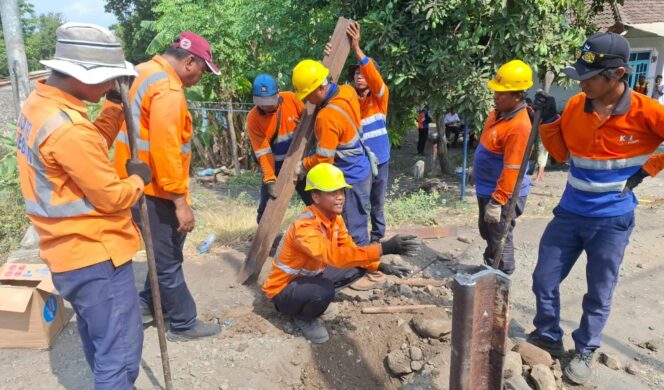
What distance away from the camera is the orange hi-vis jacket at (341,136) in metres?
3.77

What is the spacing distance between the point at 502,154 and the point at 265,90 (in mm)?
2164

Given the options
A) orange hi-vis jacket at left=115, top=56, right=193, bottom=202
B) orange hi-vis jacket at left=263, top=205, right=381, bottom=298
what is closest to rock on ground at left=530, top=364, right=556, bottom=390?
orange hi-vis jacket at left=263, top=205, right=381, bottom=298

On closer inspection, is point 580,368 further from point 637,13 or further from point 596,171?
point 637,13

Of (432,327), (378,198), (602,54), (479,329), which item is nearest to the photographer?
(479,329)

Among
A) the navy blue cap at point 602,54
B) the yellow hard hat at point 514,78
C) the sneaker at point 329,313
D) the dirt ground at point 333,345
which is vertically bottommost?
the dirt ground at point 333,345

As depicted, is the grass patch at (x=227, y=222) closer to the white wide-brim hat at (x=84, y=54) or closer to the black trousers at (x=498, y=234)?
the black trousers at (x=498, y=234)

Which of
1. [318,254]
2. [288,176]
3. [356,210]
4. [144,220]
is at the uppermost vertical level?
[144,220]

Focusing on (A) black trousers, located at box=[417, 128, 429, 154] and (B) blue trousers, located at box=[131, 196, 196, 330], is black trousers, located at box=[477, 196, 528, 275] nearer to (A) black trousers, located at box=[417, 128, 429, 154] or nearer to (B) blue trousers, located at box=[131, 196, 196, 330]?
(B) blue trousers, located at box=[131, 196, 196, 330]

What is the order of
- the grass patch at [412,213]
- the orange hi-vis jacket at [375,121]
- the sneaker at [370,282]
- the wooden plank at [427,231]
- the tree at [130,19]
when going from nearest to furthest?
1. the sneaker at [370,282]
2. the orange hi-vis jacket at [375,121]
3. the wooden plank at [427,231]
4. the grass patch at [412,213]
5. the tree at [130,19]

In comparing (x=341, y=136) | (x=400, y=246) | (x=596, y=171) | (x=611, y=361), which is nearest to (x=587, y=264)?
(x=596, y=171)

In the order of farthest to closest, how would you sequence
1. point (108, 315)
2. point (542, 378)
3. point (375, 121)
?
point (375, 121) < point (542, 378) < point (108, 315)

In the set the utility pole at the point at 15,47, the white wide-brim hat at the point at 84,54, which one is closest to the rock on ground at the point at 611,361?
the white wide-brim hat at the point at 84,54

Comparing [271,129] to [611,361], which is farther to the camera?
[271,129]

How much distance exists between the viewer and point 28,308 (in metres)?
3.25
